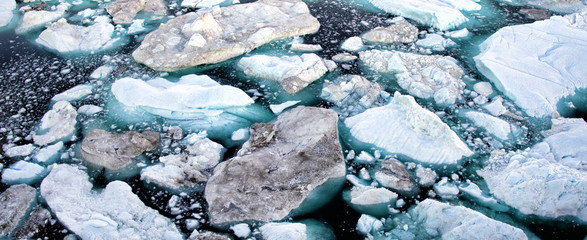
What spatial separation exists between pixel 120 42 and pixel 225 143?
8.65 ft

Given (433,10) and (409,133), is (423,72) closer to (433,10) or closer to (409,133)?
(409,133)

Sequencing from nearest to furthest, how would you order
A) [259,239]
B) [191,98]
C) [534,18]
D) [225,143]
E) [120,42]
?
[259,239], [225,143], [191,98], [120,42], [534,18]

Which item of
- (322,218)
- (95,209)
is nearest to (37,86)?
(95,209)

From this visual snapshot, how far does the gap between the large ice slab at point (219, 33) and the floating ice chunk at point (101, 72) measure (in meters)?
0.34

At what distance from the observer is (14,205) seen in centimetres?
288

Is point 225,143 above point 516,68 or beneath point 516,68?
beneath

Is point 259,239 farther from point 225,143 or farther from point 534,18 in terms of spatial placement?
point 534,18

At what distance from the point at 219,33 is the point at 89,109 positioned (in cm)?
182

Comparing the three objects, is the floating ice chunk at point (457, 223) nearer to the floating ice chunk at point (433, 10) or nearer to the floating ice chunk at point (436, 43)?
the floating ice chunk at point (436, 43)

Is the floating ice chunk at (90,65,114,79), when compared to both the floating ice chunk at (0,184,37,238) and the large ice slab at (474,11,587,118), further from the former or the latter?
the large ice slab at (474,11,587,118)

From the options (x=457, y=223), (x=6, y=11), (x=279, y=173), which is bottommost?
(x=6, y=11)

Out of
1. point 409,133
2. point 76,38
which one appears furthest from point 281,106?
point 76,38

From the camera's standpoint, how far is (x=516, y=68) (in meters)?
4.16

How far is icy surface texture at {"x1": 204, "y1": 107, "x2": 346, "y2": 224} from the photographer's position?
2.83 m
